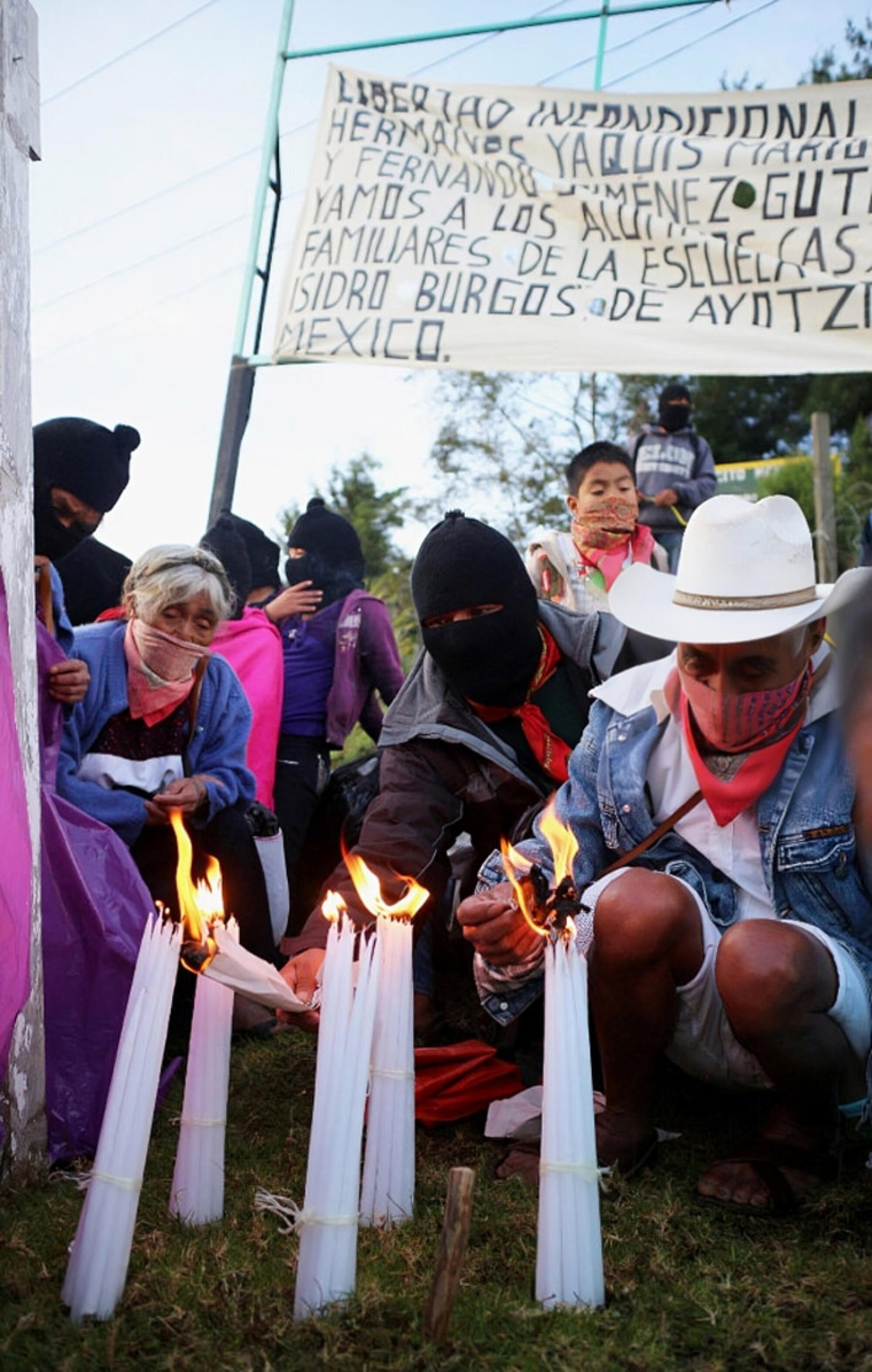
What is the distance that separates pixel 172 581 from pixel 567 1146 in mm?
3052

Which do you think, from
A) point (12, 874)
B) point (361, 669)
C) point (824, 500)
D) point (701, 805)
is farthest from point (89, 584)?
point (824, 500)

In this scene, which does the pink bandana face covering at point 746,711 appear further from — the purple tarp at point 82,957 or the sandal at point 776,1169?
the purple tarp at point 82,957

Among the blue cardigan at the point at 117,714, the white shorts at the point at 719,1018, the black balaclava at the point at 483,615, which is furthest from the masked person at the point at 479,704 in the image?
the white shorts at the point at 719,1018

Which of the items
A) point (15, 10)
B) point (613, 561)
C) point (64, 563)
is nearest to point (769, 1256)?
point (15, 10)

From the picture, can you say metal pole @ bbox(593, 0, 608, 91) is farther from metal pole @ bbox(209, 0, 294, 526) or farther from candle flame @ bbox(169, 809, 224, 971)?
candle flame @ bbox(169, 809, 224, 971)

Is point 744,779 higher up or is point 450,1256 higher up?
point 744,779

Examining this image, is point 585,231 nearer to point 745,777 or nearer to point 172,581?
point 172,581

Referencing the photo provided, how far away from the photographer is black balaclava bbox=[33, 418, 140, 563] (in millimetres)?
4340

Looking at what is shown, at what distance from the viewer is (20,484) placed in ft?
9.69

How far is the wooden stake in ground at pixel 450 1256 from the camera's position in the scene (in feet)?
6.02

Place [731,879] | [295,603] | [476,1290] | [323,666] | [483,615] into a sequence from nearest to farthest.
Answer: [476,1290]
[731,879]
[483,615]
[323,666]
[295,603]

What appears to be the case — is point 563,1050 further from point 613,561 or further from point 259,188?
point 259,188

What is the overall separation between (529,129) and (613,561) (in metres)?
2.10

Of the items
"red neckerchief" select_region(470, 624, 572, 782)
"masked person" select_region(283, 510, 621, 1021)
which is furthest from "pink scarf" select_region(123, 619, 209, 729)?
"red neckerchief" select_region(470, 624, 572, 782)
